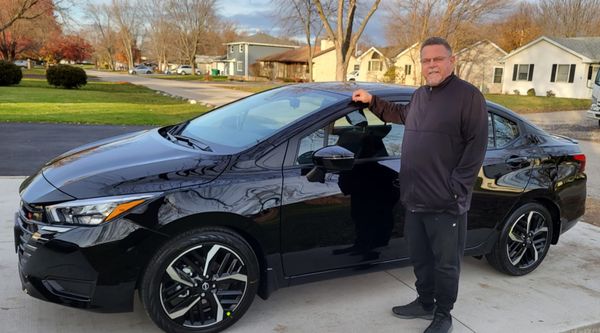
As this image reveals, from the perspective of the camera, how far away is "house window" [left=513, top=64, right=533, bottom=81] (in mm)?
36062

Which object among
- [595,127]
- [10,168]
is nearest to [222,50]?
[595,127]

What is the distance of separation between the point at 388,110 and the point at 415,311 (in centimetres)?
140

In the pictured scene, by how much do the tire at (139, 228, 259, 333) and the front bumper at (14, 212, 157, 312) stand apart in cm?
13

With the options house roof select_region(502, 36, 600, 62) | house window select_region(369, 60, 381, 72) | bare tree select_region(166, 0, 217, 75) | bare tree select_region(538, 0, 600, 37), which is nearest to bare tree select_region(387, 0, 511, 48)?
house roof select_region(502, 36, 600, 62)

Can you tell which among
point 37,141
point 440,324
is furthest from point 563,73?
point 440,324

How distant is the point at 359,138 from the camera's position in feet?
11.3

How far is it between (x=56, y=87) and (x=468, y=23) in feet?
83.1

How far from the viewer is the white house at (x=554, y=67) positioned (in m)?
32.1

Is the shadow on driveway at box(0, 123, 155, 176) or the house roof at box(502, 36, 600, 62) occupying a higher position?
the house roof at box(502, 36, 600, 62)

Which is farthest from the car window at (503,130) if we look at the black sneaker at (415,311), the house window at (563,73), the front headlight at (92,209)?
the house window at (563,73)

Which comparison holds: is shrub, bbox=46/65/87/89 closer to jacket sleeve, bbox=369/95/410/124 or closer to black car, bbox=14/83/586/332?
black car, bbox=14/83/586/332

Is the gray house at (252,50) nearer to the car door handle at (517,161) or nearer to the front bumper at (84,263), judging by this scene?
the car door handle at (517,161)

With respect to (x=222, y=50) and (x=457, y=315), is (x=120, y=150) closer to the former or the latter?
(x=457, y=315)

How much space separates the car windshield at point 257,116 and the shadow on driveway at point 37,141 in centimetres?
420
